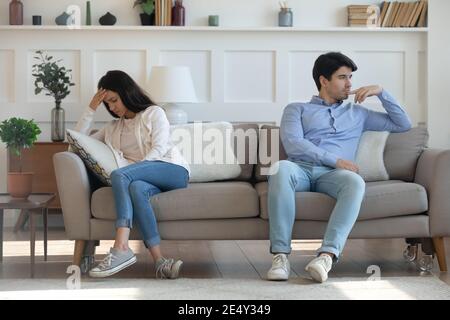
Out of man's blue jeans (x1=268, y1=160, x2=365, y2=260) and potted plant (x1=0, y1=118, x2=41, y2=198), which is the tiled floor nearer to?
man's blue jeans (x1=268, y1=160, x2=365, y2=260)

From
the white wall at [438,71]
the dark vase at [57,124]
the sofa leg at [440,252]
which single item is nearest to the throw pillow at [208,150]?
the sofa leg at [440,252]

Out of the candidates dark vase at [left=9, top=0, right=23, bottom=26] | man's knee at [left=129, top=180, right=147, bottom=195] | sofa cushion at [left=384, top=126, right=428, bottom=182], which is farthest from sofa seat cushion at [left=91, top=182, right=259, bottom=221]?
dark vase at [left=9, top=0, right=23, bottom=26]

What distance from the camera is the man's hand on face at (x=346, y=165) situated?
13.1ft

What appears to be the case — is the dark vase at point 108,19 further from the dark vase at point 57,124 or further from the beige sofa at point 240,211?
the beige sofa at point 240,211

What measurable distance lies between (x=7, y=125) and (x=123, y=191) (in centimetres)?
86

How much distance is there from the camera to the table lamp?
5.41 m

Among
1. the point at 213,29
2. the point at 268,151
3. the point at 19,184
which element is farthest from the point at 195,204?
the point at 213,29

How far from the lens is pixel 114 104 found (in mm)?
4168

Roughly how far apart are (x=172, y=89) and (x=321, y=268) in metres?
2.19

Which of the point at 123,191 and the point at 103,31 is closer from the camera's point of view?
the point at 123,191

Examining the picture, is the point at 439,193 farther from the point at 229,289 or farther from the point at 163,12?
the point at 163,12

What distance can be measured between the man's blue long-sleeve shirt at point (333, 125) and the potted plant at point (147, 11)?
184 centimetres
